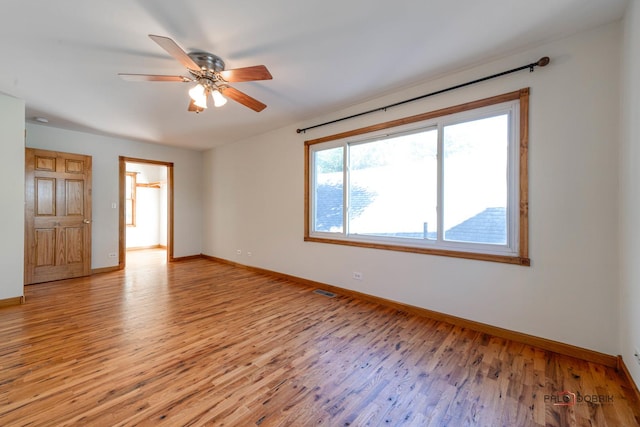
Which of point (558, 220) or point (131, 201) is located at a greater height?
point (131, 201)

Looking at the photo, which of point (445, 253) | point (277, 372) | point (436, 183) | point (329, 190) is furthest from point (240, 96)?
point (445, 253)

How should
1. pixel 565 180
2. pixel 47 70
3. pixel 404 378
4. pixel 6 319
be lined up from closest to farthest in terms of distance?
pixel 404 378 → pixel 565 180 → pixel 47 70 → pixel 6 319

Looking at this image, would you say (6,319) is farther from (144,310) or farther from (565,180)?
(565,180)

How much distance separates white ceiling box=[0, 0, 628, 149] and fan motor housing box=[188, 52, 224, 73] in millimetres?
64

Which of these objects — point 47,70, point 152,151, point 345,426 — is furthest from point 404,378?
point 152,151

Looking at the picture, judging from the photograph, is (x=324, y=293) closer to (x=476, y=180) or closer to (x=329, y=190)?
(x=329, y=190)

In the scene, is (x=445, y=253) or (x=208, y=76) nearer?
(x=208, y=76)

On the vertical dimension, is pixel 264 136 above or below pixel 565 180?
above

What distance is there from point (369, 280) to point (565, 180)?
2296 millimetres

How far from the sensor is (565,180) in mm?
2227

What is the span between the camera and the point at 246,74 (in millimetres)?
2268

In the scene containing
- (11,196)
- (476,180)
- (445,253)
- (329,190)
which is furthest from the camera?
(329,190)

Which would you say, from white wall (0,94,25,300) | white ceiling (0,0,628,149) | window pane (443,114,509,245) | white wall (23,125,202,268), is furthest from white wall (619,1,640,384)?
white wall (23,125,202,268)

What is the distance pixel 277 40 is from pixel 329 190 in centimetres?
227
